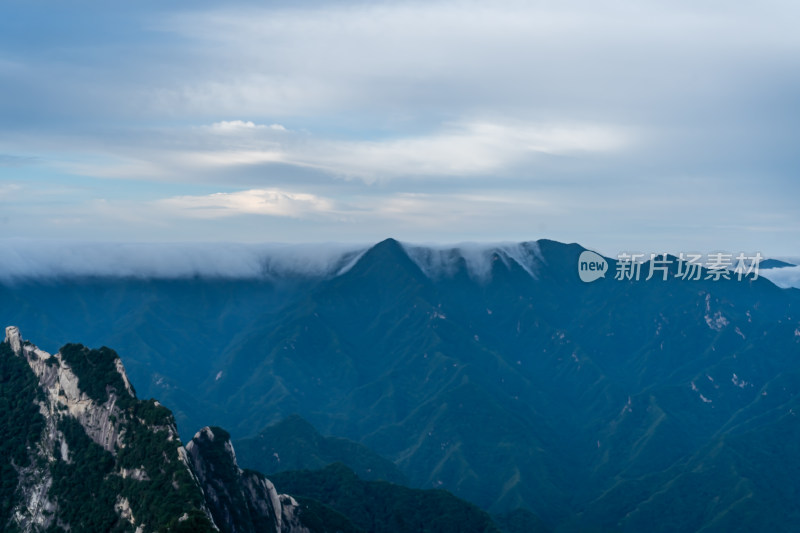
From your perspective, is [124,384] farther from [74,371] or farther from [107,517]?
[107,517]

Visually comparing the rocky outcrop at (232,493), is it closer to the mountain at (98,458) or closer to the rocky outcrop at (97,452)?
the mountain at (98,458)

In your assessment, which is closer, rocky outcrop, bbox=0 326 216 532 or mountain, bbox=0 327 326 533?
mountain, bbox=0 327 326 533

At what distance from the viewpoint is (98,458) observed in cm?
14425

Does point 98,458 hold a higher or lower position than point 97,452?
lower

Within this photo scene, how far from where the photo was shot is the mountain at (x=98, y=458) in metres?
134

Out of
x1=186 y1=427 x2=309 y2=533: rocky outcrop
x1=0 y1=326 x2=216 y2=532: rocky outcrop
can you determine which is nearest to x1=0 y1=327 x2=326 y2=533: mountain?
x1=0 y1=326 x2=216 y2=532: rocky outcrop

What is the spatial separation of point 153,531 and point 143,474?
14281 mm

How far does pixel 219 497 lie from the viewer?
505 feet

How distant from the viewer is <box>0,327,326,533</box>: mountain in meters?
134

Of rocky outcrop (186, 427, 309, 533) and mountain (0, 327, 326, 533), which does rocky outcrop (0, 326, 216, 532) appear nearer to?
mountain (0, 327, 326, 533)

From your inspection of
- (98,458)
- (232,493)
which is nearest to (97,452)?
(98,458)

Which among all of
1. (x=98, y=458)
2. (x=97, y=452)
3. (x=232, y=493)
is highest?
(x=97, y=452)

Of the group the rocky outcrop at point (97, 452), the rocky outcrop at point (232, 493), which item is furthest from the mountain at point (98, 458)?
the rocky outcrop at point (232, 493)

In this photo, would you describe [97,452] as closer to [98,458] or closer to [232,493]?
[98,458]
